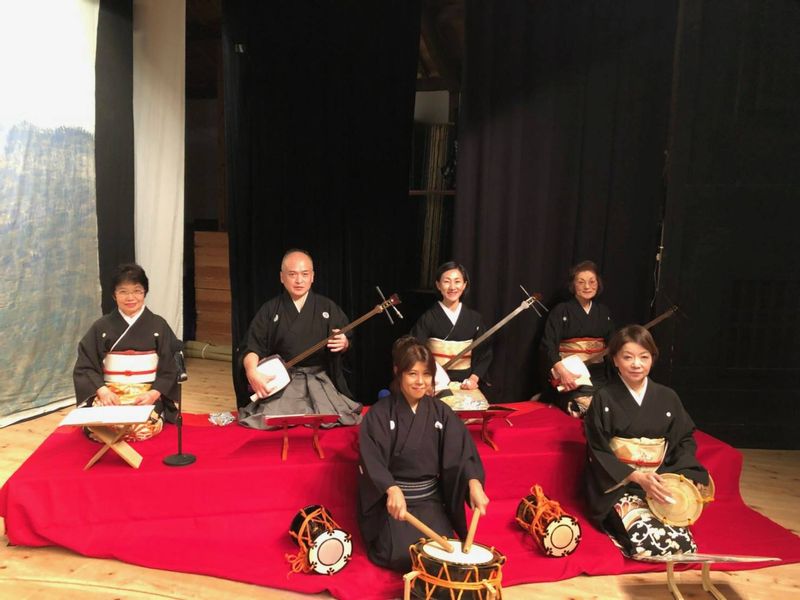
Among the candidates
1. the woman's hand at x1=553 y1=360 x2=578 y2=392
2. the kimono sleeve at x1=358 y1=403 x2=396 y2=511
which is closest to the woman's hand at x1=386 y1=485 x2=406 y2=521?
the kimono sleeve at x1=358 y1=403 x2=396 y2=511

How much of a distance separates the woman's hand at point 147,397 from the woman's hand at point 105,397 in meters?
0.13

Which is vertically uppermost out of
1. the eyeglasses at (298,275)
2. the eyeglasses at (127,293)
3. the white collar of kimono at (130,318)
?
the eyeglasses at (298,275)

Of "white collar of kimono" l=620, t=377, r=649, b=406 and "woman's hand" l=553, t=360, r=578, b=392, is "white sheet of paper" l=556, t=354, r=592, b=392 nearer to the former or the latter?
"woman's hand" l=553, t=360, r=578, b=392

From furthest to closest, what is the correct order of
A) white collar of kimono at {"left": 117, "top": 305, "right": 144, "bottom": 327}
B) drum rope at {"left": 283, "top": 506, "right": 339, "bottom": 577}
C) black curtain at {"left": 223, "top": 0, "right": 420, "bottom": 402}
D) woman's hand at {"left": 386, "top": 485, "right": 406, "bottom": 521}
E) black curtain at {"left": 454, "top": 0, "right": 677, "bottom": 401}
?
black curtain at {"left": 223, "top": 0, "right": 420, "bottom": 402}
black curtain at {"left": 454, "top": 0, "right": 677, "bottom": 401}
white collar of kimono at {"left": 117, "top": 305, "right": 144, "bottom": 327}
drum rope at {"left": 283, "top": 506, "right": 339, "bottom": 577}
woman's hand at {"left": 386, "top": 485, "right": 406, "bottom": 521}

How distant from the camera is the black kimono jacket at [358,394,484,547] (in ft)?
10.1

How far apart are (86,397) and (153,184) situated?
3.47 metres

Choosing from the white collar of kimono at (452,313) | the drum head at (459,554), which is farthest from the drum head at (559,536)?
the white collar of kimono at (452,313)

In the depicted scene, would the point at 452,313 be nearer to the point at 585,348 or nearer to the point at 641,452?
the point at 585,348

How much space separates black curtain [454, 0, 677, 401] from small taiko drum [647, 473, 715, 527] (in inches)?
78.1

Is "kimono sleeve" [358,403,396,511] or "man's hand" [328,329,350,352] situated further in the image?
"man's hand" [328,329,350,352]

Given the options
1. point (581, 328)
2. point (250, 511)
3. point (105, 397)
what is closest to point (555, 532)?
point (250, 511)

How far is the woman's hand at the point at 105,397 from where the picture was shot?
12.0ft

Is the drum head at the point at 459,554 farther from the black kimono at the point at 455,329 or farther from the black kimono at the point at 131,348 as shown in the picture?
the black kimono at the point at 131,348

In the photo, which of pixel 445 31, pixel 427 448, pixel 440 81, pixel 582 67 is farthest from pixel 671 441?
pixel 445 31
